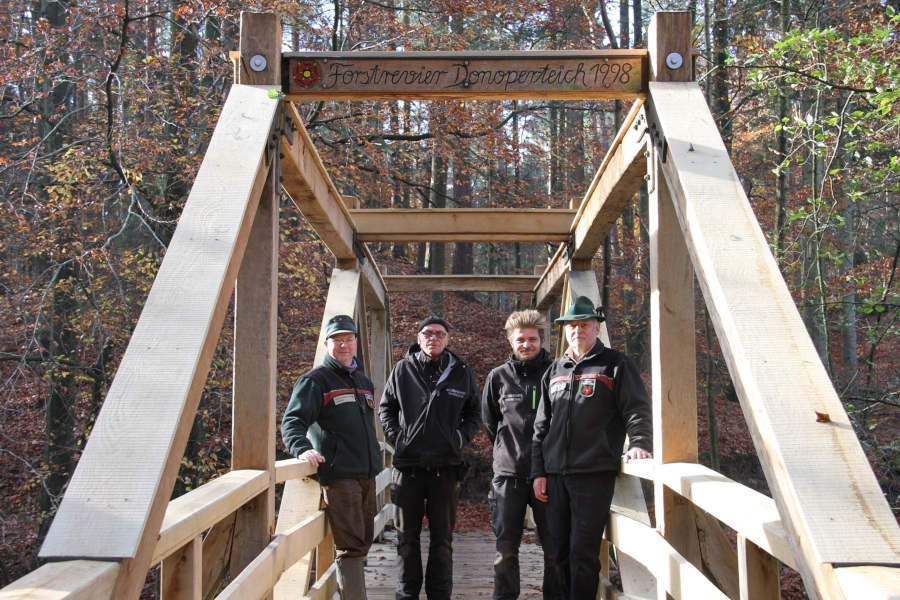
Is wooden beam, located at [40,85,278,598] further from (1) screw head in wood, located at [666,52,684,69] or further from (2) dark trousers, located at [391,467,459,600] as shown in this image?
(2) dark trousers, located at [391,467,459,600]

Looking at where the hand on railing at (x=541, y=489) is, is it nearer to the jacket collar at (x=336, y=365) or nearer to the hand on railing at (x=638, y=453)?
the hand on railing at (x=638, y=453)

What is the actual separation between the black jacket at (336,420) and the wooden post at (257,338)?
62cm

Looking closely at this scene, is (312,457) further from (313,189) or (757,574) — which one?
(757,574)

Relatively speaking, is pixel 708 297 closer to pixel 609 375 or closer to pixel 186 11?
pixel 609 375

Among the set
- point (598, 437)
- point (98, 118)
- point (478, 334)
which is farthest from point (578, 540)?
point (478, 334)

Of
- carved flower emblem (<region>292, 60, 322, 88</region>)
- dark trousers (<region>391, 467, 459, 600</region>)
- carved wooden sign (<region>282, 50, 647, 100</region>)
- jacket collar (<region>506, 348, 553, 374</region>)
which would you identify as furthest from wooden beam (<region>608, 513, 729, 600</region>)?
carved flower emblem (<region>292, 60, 322, 88</region>)

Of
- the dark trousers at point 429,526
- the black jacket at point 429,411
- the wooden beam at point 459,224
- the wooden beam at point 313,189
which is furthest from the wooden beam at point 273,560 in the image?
the wooden beam at point 459,224

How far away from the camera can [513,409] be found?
13.9 ft

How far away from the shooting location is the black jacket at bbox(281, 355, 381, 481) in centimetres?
400

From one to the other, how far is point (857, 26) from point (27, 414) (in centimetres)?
1195

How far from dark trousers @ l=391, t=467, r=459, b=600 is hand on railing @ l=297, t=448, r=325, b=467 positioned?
2.28ft

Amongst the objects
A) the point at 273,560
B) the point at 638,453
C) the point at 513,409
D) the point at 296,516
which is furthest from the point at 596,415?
the point at 296,516

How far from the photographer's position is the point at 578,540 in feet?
11.8

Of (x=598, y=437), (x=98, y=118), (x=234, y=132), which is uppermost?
(x=98, y=118)
